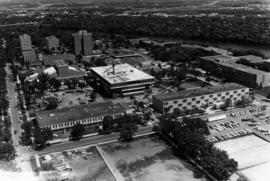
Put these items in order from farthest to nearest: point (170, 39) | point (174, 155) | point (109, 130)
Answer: point (170, 39)
point (109, 130)
point (174, 155)

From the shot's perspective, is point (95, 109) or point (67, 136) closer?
point (67, 136)

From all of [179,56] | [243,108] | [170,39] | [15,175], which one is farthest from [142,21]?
[15,175]

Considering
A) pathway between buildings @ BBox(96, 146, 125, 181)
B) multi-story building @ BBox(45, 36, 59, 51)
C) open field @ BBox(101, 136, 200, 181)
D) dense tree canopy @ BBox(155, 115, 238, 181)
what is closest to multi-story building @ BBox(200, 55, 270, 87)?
dense tree canopy @ BBox(155, 115, 238, 181)

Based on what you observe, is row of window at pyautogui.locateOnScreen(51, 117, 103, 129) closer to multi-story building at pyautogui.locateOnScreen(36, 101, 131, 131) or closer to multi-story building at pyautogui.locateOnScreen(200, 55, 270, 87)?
multi-story building at pyautogui.locateOnScreen(36, 101, 131, 131)

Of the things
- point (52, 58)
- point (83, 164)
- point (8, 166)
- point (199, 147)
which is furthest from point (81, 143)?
point (52, 58)

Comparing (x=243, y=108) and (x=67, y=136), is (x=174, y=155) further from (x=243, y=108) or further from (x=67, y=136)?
(x=243, y=108)
